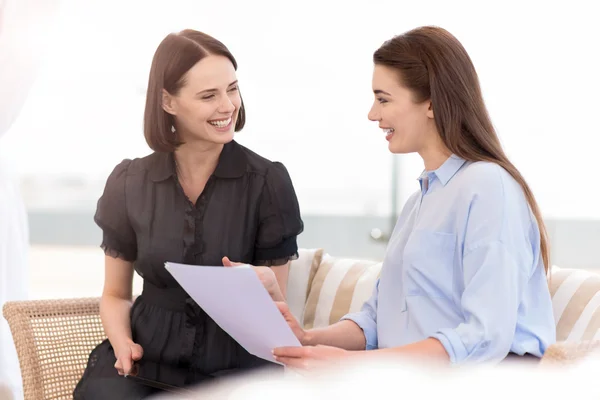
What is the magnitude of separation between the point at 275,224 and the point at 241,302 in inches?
17.1

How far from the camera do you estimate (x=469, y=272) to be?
124 centimetres

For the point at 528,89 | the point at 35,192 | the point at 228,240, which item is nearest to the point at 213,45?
the point at 228,240

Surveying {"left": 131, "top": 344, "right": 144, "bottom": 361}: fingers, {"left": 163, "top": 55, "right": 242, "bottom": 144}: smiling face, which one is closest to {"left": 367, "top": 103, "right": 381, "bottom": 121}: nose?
{"left": 163, "top": 55, "right": 242, "bottom": 144}: smiling face

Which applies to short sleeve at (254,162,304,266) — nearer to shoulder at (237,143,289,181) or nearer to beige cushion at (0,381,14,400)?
shoulder at (237,143,289,181)

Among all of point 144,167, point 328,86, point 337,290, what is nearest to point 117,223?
point 144,167

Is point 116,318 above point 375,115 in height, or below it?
below

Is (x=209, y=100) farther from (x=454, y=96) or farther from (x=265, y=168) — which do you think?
(x=454, y=96)

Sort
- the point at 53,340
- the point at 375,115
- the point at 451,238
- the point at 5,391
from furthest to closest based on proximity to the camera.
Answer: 1. the point at 5,391
2. the point at 53,340
3. the point at 375,115
4. the point at 451,238

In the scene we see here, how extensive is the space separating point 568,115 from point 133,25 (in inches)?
73.1

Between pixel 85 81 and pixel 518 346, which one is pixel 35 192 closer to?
pixel 85 81

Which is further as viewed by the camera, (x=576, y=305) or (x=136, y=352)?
(x=136, y=352)

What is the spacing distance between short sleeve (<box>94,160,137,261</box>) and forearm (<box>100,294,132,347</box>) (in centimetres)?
10

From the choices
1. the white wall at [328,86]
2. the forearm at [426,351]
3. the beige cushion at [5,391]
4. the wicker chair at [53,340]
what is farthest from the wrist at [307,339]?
the white wall at [328,86]

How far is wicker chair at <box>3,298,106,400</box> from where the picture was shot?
5.89 ft
